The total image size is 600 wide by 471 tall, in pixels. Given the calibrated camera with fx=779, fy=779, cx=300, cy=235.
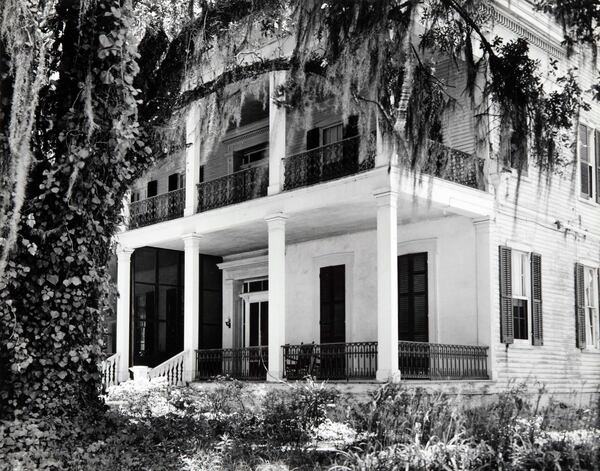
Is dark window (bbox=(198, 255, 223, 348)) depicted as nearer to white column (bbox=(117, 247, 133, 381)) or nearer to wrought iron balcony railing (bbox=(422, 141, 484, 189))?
white column (bbox=(117, 247, 133, 381))

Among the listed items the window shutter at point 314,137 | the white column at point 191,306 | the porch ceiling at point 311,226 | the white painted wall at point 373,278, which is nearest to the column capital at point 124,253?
the porch ceiling at point 311,226

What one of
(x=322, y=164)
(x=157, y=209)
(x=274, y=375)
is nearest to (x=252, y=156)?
(x=157, y=209)

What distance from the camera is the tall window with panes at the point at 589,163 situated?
17.4 meters

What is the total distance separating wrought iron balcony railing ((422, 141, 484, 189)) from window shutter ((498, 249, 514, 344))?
1.45 metres

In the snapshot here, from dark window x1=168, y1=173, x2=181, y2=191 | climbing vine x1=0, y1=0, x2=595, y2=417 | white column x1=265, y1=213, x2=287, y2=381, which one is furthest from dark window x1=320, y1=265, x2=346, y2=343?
climbing vine x1=0, y1=0, x2=595, y2=417

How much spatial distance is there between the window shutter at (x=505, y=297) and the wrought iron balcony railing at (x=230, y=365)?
496 centimetres

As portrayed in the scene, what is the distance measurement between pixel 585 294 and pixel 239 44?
10.5m

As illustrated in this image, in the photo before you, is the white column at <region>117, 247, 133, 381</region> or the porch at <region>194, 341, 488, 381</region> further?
the white column at <region>117, 247, 133, 381</region>

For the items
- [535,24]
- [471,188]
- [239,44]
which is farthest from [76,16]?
[535,24]

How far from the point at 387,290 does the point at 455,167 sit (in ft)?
10.3

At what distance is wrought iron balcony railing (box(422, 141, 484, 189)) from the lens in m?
14.1

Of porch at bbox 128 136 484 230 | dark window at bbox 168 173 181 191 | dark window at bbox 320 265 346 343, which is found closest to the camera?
porch at bbox 128 136 484 230

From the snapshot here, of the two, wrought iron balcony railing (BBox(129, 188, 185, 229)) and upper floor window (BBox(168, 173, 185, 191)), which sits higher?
upper floor window (BBox(168, 173, 185, 191))

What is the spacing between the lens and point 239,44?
35.6 feet
